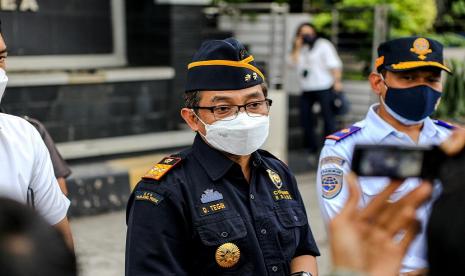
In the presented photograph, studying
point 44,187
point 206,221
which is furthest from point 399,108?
point 44,187

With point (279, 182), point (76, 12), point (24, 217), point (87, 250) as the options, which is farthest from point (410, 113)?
point (76, 12)

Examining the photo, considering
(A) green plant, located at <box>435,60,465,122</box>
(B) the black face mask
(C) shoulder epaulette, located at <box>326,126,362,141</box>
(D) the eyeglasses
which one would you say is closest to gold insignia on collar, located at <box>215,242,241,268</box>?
(D) the eyeglasses

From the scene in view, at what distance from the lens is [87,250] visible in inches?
217

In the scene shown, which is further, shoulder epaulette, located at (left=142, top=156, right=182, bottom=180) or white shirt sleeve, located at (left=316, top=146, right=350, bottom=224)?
white shirt sleeve, located at (left=316, top=146, right=350, bottom=224)

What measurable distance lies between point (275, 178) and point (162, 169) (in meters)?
0.44

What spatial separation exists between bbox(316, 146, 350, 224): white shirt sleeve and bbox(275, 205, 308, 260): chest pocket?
0.95 feet

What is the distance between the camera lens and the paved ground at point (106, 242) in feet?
16.8

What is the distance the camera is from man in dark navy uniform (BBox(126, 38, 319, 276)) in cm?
211

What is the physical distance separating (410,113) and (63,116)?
4603 mm

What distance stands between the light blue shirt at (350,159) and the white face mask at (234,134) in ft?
1.52

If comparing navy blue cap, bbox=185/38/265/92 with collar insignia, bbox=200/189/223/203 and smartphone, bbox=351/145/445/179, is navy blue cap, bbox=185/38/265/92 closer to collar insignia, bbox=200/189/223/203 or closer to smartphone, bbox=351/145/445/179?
collar insignia, bbox=200/189/223/203

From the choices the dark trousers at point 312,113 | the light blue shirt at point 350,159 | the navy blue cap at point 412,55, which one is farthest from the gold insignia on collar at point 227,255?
the dark trousers at point 312,113

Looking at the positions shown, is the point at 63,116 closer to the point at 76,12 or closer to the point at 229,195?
the point at 76,12

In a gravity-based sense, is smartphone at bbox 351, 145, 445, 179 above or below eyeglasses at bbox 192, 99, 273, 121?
above
